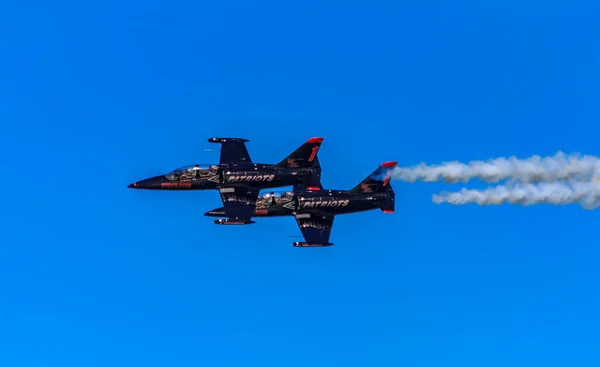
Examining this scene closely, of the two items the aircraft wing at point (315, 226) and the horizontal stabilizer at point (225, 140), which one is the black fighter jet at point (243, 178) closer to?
the horizontal stabilizer at point (225, 140)

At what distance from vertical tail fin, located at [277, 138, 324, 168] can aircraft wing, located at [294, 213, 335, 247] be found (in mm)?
4061

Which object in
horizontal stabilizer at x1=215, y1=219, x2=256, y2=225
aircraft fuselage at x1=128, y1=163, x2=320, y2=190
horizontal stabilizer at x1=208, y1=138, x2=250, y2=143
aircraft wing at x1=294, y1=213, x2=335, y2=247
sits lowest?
horizontal stabilizer at x1=215, y1=219, x2=256, y2=225

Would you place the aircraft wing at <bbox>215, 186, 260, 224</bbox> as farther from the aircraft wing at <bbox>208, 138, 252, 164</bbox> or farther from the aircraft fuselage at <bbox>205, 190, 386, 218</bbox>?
the aircraft wing at <bbox>208, 138, 252, 164</bbox>

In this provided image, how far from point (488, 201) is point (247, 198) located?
18.9 m

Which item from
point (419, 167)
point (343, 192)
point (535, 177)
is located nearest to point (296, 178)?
point (343, 192)

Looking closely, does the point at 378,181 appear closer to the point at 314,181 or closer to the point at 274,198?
the point at 314,181

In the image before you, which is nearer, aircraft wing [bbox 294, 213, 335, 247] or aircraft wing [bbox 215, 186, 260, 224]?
aircraft wing [bbox 215, 186, 260, 224]

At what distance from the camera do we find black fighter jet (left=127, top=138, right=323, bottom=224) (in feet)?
271

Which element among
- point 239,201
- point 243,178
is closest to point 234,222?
point 239,201

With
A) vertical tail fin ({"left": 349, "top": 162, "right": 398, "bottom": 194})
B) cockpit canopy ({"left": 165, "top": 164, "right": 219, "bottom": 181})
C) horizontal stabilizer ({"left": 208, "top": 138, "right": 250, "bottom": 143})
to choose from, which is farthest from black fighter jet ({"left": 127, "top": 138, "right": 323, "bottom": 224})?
vertical tail fin ({"left": 349, "top": 162, "right": 398, "bottom": 194})

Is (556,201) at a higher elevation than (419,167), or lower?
lower

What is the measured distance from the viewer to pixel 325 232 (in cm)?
8356

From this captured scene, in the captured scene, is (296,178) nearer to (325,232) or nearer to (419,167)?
(325,232)

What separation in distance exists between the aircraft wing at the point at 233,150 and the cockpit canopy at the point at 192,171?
2.28 metres
